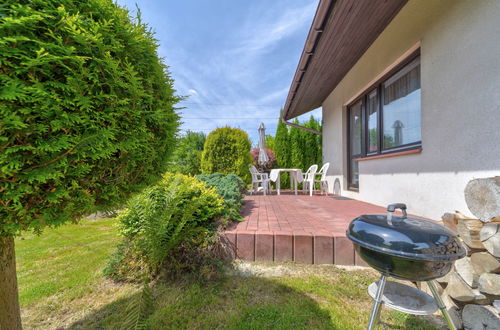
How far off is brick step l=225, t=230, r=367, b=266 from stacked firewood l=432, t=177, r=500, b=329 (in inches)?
27.4

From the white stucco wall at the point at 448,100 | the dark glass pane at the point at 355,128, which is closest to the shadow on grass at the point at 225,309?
the white stucco wall at the point at 448,100

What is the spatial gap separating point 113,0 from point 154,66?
1.16 ft

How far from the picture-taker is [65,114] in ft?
2.38

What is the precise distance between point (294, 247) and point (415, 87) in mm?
2843

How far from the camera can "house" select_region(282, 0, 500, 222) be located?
5.90 feet

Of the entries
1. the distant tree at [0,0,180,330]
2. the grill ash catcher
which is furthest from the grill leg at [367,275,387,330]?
the distant tree at [0,0,180,330]

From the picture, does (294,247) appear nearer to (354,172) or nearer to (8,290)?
(8,290)

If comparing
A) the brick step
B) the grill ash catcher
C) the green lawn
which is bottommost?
the green lawn

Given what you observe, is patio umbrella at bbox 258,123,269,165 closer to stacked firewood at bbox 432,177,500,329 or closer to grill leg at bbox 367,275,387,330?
stacked firewood at bbox 432,177,500,329

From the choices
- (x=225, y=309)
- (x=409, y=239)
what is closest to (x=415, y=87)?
(x=409, y=239)

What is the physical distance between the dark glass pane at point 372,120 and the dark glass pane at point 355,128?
1.24 ft

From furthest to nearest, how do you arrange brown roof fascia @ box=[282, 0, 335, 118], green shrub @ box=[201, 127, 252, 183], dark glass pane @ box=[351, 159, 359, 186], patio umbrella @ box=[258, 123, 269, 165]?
patio umbrella @ box=[258, 123, 269, 165]
green shrub @ box=[201, 127, 252, 183]
dark glass pane @ box=[351, 159, 359, 186]
brown roof fascia @ box=[282, 0, 335, 118]

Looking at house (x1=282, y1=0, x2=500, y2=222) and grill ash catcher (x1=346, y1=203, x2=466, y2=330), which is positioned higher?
house (x1=282, y1=0, x2=500, y2=222)

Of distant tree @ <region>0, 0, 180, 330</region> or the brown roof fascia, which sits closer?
distant tree @ <region>0, 0, 180, 330</region>
